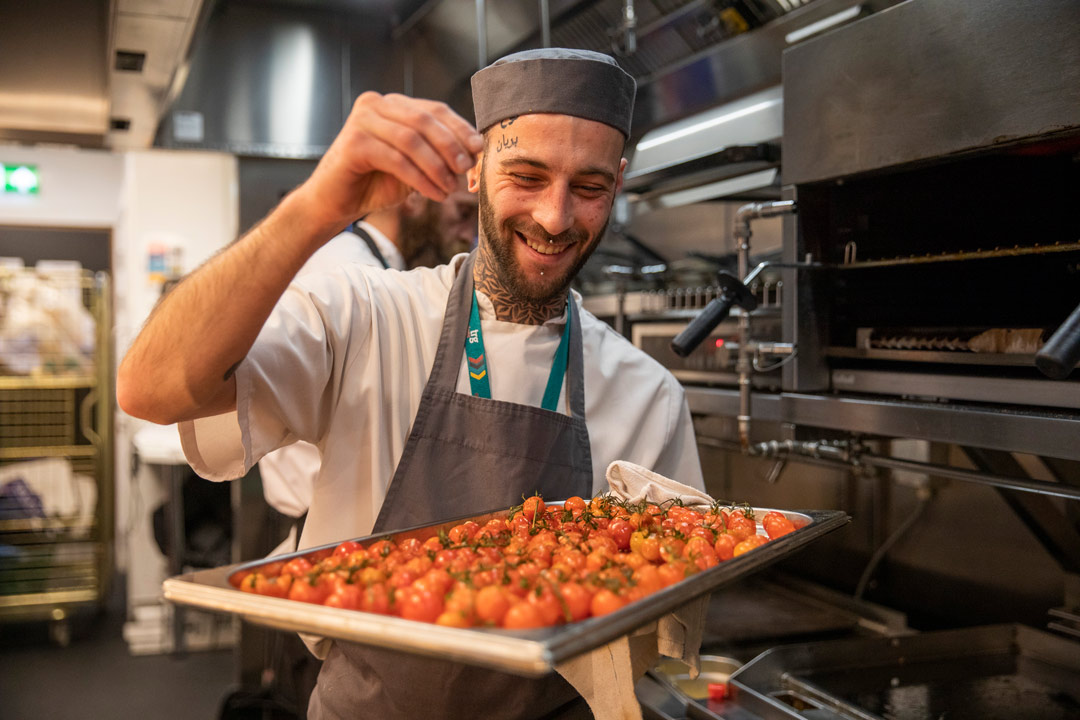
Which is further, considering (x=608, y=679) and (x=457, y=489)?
(x=457, y=489)

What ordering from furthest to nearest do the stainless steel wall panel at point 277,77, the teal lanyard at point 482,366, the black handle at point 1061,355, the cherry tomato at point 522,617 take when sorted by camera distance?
the stainless steel wall panel at point 277,77 → the teal lanyard at point 482,366 → the black handle at point 1061,355 → the cherry tomato at point 522,617

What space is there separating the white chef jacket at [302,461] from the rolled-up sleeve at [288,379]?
100 cm

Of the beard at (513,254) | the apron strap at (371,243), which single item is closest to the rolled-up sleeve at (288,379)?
the beard at (513,254)

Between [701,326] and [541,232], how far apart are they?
0.52 m

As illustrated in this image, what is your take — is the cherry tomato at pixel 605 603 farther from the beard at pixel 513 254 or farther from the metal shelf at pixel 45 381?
the metal shelf at pixel 45 381

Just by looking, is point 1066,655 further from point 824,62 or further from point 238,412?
point 238,412

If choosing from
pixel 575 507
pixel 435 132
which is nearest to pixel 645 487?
pixel 575 507

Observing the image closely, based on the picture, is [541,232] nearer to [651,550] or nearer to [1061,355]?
[651,550]

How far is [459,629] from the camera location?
0.72 m

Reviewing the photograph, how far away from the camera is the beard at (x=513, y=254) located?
1431 millimetres

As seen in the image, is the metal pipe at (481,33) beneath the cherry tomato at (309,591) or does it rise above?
above

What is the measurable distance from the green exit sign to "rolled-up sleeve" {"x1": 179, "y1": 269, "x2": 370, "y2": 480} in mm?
6997

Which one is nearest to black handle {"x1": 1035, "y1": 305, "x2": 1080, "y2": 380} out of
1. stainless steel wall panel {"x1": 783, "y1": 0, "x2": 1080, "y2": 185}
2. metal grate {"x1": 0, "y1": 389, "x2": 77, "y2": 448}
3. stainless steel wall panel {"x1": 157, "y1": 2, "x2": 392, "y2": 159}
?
stainless steel wall panel {"x1": 783, "y1": 0, "x2": 1080, "y2": 185}

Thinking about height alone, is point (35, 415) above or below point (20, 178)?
below
